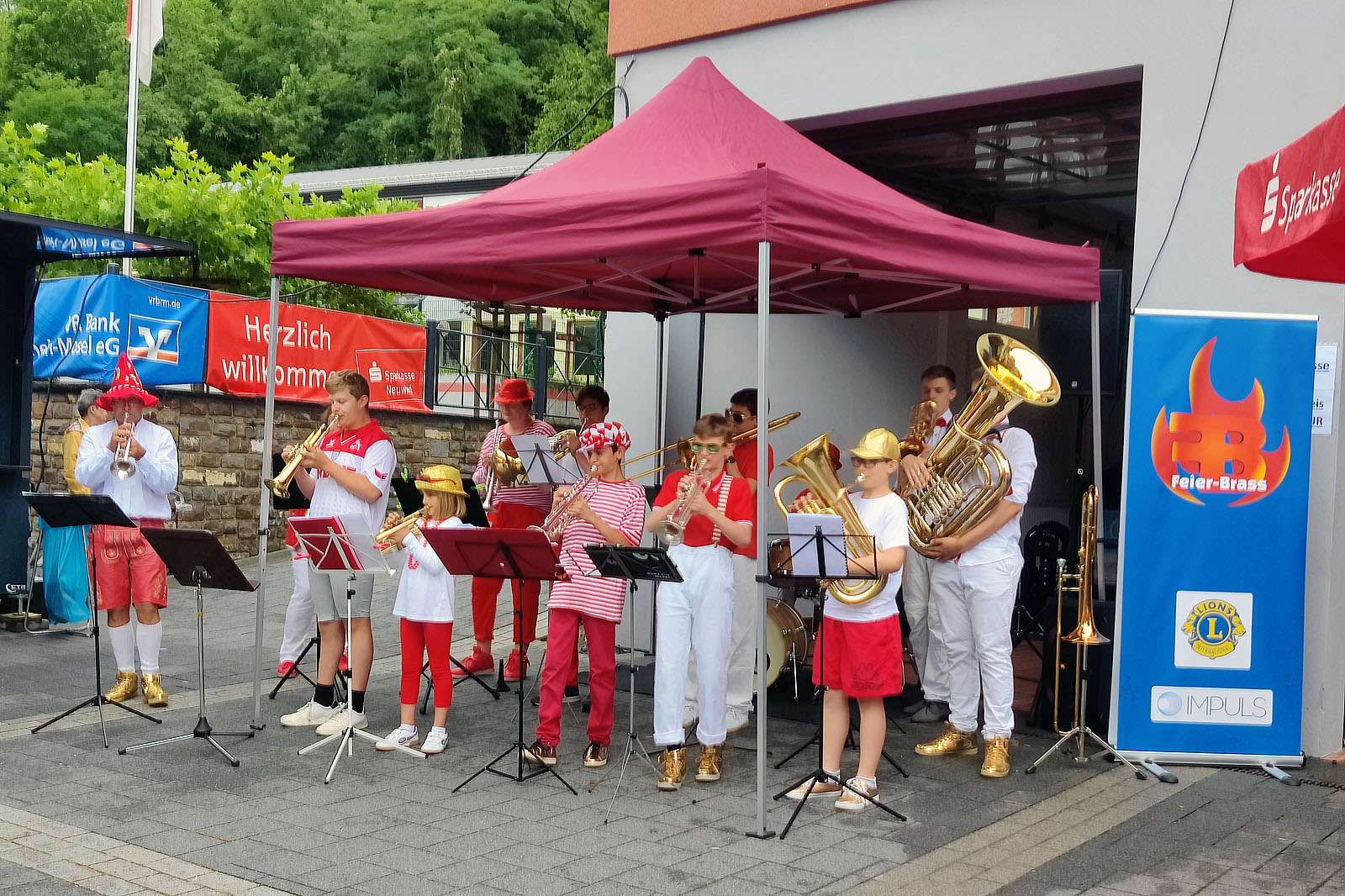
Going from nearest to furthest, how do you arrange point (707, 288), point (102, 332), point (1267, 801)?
point (1267, 801), point (707, 288), point (102, 332)

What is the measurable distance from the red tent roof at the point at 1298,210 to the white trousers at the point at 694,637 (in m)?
2.73

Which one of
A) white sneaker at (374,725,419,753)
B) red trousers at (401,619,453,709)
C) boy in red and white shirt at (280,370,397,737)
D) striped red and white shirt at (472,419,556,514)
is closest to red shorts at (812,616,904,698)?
red trousers at (401,619,453,709)

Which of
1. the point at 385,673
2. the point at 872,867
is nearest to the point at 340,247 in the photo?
the point at 385,673

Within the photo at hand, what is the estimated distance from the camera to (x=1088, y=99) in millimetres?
7883

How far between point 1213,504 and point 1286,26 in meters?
2.66

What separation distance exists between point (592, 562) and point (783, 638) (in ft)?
6.90

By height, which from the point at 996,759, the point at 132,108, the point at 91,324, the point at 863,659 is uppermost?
the point at 132,108

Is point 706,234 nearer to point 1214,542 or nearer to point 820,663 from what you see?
point 820,663

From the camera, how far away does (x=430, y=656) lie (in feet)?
21.1

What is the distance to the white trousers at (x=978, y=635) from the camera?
6.36 metres

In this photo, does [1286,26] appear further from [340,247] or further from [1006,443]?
[340,247]

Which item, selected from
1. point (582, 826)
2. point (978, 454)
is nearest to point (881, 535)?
point (978, 454)

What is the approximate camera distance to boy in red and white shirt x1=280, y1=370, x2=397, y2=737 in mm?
6664

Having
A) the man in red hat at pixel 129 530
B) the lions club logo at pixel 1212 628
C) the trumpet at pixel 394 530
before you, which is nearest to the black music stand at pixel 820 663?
the lions club logo at pixel 1212 628
